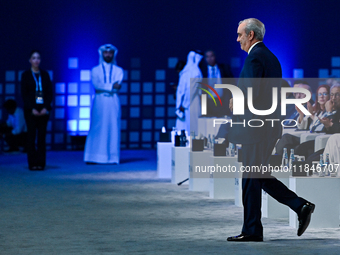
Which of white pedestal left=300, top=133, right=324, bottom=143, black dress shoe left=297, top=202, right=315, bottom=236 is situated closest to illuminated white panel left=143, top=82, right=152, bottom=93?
white pedestal left=300, top=133, right=324, bottom=143

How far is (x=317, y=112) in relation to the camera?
6070 millimetres

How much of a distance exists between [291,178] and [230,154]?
188 centimetres

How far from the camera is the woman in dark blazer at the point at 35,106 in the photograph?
8445 millimetres

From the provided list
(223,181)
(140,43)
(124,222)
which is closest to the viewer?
(124,222)

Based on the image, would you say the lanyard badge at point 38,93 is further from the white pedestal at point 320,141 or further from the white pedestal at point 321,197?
the white pedestal at point 321,197

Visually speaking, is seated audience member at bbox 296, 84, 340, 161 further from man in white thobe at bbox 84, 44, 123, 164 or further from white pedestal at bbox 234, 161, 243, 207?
man in white thobe at bbox 84, 44, 123, 164

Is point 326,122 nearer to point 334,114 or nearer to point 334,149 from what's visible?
point 334,114

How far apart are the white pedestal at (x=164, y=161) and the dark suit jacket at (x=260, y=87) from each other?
4.09 m

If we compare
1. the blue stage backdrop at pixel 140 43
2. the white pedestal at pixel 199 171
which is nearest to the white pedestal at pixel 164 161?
the white pedestal at pixel 199 171

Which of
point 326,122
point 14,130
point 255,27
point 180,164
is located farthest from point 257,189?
point 14,130

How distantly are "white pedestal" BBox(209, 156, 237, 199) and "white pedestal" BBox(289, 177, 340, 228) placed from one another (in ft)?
5.20

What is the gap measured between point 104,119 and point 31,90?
1592mm

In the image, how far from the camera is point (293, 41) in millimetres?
13555

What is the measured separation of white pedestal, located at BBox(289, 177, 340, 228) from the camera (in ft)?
13.9
